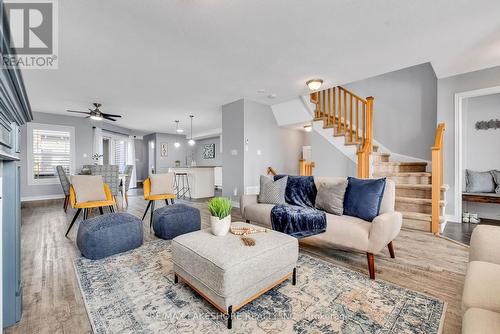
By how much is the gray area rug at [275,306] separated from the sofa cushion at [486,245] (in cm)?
51

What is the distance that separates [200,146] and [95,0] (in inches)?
363

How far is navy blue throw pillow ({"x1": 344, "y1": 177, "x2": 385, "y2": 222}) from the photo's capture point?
2.32m

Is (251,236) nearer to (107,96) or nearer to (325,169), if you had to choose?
(325,169)

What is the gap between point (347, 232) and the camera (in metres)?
2.14

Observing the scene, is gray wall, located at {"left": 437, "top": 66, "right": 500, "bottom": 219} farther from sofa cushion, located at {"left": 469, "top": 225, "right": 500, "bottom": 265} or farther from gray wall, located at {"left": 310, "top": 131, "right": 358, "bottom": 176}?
sofa cushion, located at {"left": 469, "top": 225, "right": 500, "bottom": 265}

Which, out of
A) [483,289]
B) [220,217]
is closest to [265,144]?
[220,217]

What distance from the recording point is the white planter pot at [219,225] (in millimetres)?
1864

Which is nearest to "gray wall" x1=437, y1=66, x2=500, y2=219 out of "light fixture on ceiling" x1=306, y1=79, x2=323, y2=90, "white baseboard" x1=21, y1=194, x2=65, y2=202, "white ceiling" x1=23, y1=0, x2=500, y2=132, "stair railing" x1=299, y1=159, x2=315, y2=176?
"white ceiling" x1=23, y1=0, x2=500, y2=132

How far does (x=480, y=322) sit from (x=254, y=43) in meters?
2.97

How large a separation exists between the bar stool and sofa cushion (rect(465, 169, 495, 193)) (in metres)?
6.41

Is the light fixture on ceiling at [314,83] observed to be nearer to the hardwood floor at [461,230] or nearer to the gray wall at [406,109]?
the gray wall at [406,109]

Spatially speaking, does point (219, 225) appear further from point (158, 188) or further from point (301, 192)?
point (158, 188)

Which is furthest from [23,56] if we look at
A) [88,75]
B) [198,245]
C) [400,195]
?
[400,195]

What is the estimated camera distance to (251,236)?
6.14 ft
